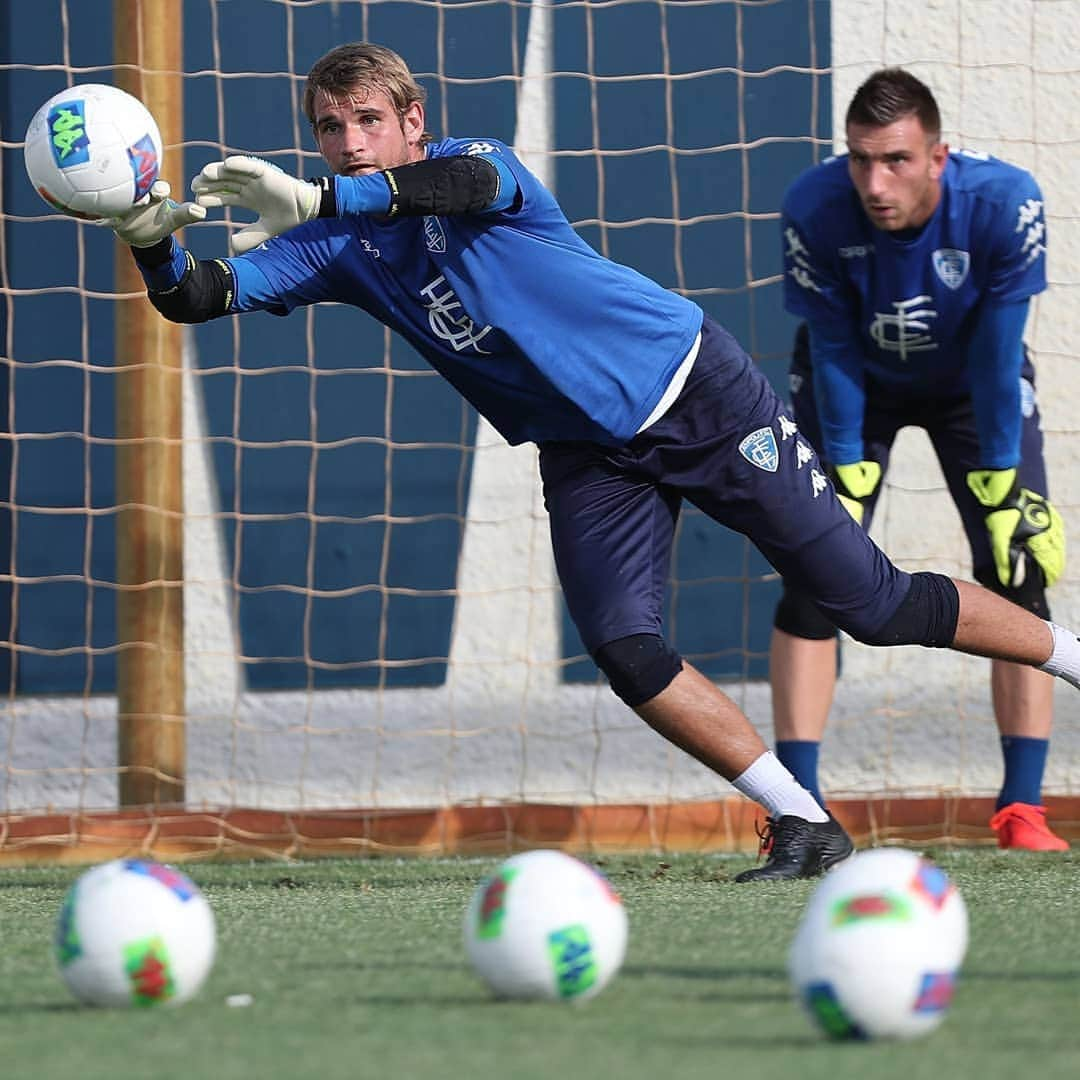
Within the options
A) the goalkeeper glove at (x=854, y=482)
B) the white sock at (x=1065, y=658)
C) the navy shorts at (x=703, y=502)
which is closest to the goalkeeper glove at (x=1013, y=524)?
the goalkeeper glove at (x=854, y=482)

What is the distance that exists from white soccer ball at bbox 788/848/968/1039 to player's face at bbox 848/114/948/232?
105 inches

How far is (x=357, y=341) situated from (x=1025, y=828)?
2595mm

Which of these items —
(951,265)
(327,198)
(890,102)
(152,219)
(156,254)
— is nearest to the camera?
(327,198)

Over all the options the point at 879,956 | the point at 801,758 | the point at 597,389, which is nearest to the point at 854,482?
the point at 801,758

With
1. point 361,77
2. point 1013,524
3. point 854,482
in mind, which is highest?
point 361,77

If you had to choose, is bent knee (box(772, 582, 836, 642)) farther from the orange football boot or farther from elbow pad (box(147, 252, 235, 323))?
elbow pad (box(147, 252, 235, 323))

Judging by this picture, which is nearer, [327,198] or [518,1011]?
[518,1011]

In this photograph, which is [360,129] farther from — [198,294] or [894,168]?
[894,168]

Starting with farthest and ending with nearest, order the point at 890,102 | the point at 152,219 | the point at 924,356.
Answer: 1. the point at 924,356
2. the point at 890,102
3. the point at 152,219

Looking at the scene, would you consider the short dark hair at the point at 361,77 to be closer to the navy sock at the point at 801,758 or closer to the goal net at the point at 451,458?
the navy sock at the point at 801,758

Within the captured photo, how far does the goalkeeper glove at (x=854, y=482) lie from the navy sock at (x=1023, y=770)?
0.74 m

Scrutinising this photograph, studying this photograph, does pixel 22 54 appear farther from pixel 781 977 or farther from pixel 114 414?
pixel 781 977

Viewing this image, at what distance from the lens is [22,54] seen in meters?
6.43

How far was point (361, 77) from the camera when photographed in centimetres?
427
